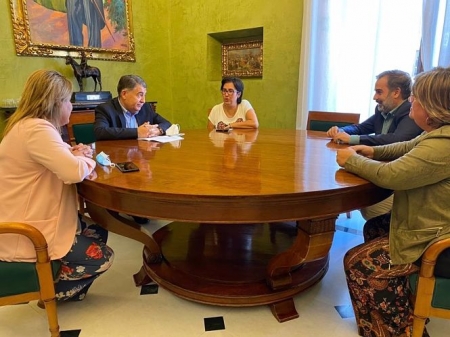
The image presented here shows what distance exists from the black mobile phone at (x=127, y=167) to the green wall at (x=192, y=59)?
2.58 m

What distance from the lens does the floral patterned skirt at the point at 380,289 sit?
4.09ft

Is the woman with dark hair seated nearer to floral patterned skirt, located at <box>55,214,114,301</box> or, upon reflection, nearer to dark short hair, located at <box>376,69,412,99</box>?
dark short hair, located at <box>376,69,412,99</box>

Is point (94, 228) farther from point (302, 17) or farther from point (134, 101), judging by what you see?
point (302, 17)

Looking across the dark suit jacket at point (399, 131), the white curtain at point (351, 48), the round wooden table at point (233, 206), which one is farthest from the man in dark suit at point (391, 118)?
the white curtain at point (351, 48)

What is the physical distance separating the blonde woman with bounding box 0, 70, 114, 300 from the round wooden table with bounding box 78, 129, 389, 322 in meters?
0.11

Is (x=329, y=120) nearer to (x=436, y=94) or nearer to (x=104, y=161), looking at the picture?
(x=436, y=94)

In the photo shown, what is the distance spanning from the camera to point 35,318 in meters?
1.56

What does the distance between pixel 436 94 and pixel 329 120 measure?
1669 millimetres

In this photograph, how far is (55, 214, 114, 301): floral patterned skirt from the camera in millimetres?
1448

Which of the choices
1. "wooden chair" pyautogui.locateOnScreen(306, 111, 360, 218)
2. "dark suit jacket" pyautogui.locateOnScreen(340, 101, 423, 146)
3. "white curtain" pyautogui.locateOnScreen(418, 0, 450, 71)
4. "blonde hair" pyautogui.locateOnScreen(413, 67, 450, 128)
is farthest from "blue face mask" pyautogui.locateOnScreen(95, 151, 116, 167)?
"white curtain" pyautogui.locateOnScreen(418, 0, 450, 71)

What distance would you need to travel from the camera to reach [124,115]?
2359mm

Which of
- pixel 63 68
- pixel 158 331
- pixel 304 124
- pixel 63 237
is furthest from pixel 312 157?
pixel 63 68

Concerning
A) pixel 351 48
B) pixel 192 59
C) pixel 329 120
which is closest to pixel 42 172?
pixel 329 120

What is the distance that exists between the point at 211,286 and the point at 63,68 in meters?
3.13
